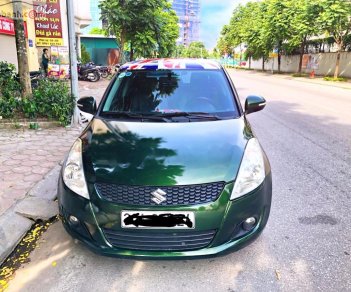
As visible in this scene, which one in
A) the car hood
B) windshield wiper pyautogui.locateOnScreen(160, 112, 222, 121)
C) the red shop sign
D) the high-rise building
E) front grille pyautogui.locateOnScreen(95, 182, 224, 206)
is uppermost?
the high-rise building

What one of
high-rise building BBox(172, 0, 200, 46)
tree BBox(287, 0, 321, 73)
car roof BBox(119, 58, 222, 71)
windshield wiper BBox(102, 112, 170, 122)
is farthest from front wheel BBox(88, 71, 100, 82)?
high-rise building BBox(172, 0, 200, 46)

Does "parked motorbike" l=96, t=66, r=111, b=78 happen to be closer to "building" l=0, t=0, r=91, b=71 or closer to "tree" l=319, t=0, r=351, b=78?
"building" l=0, t=0, r=91, b=71

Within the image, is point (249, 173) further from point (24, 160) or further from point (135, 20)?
point (135, 20)

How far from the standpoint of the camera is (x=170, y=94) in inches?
150

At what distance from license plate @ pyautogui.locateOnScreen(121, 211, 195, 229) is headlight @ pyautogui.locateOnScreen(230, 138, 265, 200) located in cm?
35

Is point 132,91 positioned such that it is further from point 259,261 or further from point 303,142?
point 303,142

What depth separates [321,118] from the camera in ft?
30.7

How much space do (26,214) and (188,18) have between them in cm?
14856

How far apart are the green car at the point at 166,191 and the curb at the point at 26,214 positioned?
0.73 m

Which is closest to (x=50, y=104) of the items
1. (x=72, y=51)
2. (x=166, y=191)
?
(x=72, y=51)

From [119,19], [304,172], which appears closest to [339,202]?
[304,172]

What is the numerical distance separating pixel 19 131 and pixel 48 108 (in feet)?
2.47

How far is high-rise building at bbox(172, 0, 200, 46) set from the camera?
138 metres

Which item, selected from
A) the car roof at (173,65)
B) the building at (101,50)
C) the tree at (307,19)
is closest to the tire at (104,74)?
the building at (101,50)
